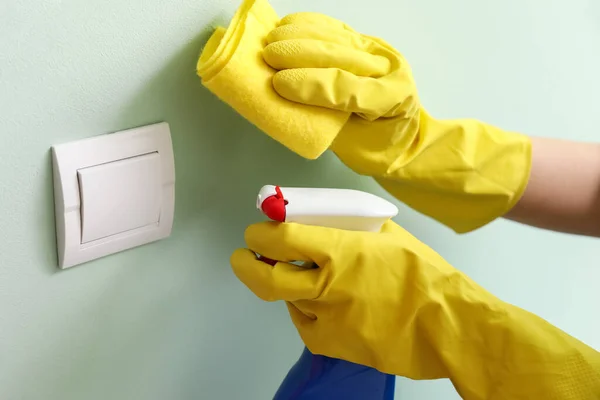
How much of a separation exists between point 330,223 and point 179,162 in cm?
13

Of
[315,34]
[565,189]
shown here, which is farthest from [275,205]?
[565,189]

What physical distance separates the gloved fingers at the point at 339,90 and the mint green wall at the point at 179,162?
0.28ft

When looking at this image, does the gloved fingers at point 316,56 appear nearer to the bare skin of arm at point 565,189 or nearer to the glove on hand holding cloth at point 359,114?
the glove on hand holding cloth at point 359,114

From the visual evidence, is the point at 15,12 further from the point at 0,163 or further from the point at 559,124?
the point at 559,124

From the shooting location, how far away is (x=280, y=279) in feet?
1.41

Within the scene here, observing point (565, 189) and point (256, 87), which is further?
point (565, 189)

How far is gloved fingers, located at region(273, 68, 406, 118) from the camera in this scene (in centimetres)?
40

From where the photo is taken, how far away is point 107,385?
47 centimetres

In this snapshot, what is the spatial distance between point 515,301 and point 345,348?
1.43 feet

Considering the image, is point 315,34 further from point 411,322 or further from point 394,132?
point 411,322

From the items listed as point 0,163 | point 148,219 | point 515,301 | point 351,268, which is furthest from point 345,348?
point 515,301

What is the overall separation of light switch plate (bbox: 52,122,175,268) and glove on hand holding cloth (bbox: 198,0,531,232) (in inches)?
2.9

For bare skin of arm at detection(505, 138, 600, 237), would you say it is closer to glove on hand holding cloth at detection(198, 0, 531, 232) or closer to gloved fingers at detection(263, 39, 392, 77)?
glove on hand holding cloth at detection(198, 0, 531, 232)

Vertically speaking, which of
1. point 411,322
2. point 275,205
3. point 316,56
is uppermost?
point 316,56
